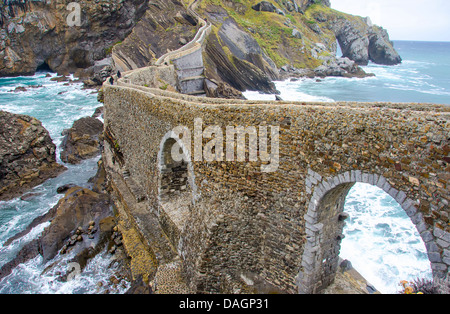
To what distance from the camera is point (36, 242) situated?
11859mm

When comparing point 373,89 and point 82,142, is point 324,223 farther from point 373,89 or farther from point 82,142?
point 373,89

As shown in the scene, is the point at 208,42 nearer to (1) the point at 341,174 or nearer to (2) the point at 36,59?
(1) the point at 341,174

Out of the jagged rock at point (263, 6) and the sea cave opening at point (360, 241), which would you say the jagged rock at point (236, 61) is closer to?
the jagged rock at point (263, 6)

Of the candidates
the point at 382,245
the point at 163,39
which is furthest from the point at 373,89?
the point at 382,245

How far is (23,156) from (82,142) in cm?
408

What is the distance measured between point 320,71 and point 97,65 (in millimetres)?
36414

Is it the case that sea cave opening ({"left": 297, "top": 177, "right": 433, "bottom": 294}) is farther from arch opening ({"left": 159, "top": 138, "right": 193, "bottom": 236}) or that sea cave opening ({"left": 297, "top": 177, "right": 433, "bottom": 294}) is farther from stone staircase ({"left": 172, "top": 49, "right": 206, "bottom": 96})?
stone staircase ({"left": 172, "top": 49, "right": 206, "bottom": 96})

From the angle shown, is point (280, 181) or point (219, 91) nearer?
point (280, 181)

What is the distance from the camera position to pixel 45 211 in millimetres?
14711

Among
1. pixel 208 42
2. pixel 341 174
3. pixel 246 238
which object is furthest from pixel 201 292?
pixel 208 42

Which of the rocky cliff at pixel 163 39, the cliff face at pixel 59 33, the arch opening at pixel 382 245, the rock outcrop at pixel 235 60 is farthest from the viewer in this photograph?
the cliff face at pixel 59 33

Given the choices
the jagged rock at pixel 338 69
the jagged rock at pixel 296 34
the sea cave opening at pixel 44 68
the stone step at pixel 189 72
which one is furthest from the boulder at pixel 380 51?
the sea cave opening at pixel 44 68

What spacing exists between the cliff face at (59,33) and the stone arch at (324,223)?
155 ft

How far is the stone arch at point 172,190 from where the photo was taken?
912 centimetres
